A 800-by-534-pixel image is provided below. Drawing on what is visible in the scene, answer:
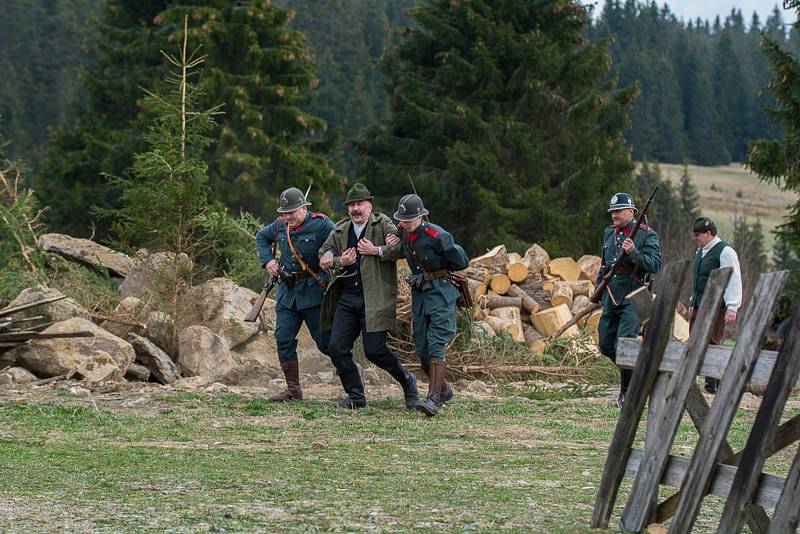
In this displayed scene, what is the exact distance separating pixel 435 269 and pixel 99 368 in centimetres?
424

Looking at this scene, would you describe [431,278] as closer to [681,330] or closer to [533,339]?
[533,339]

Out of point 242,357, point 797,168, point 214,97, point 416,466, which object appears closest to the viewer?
point 416,466

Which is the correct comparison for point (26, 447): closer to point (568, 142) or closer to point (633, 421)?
point (633, 421)

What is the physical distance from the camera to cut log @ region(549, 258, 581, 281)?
62.0 ft

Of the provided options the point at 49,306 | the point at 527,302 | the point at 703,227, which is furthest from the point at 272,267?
the point at 527,302

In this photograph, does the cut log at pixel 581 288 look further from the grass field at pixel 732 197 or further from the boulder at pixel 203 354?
the grass field at pixel 732 197

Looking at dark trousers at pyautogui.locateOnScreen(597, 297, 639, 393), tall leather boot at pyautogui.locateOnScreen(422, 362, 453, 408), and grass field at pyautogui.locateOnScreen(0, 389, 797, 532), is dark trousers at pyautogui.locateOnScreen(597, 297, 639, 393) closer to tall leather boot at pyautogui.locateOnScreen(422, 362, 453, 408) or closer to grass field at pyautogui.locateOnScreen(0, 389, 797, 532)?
grass field at pyautogui.locateOnScreen(0, 389, 797, 532)

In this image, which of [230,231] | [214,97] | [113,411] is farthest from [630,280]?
[214,97]

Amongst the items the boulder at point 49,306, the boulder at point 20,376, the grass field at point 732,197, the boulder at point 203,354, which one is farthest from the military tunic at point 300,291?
the grass field at point 732,197

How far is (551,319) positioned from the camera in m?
17.1

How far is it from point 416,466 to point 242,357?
682cm

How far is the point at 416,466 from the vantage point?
27.3 feet

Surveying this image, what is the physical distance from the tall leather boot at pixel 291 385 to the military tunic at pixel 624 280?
9.67ft

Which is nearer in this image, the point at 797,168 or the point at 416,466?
the point at 416,466
